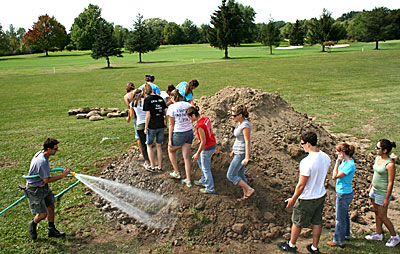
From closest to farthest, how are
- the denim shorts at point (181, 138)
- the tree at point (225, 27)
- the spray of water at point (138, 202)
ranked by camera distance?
the spray of water at point (138, 202), the denim shorts at point (181, 138), the tree at point (225, 27)

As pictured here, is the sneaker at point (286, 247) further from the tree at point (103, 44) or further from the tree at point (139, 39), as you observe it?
the tree at point (139, 39)

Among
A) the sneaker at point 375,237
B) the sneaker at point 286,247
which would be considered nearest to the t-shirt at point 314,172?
the sneaker at point 286,247

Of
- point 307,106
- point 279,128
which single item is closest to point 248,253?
point 279,128

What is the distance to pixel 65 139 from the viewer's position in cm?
1165

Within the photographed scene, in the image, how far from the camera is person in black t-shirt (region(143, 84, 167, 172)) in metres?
7.14

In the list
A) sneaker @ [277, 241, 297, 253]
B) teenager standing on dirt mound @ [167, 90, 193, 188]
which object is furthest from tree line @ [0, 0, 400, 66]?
sneaker @ [277, 241, 297, 253]

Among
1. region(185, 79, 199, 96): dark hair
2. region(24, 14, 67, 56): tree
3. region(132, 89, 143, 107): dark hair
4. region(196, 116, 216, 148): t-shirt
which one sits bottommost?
region(196, 116, 216, 148): t-shirt

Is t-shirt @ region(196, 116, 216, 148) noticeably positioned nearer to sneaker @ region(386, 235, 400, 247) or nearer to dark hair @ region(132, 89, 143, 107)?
dark hair @ region(132, 89, 143, 107)

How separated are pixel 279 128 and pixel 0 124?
12903mm

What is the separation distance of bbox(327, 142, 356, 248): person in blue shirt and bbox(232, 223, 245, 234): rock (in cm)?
150

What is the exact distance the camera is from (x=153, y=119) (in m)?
7.26

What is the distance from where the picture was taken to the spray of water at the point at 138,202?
6.27m

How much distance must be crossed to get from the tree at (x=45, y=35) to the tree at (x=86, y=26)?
15.3 ft

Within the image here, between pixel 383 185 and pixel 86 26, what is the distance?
8714 cm
